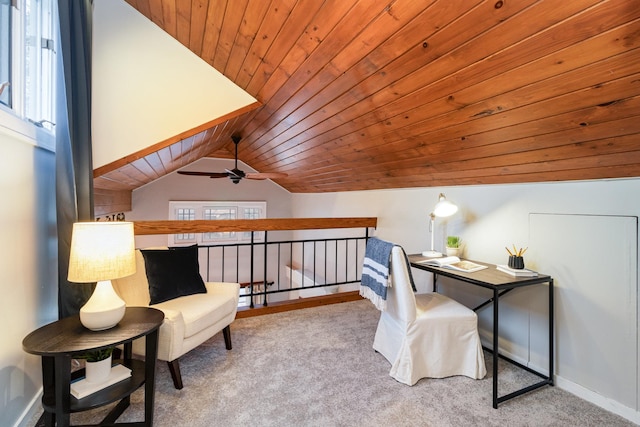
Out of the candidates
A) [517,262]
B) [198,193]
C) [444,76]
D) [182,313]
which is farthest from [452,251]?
[198,193]

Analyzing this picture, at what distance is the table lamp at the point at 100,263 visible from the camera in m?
1.50

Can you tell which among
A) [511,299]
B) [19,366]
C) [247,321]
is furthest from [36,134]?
[511,299]

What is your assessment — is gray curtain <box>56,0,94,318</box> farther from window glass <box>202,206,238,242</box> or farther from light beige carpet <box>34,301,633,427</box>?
window glass <box>202,206,238,242</box>

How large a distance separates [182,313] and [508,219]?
2526mm

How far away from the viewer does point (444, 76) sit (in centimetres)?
177

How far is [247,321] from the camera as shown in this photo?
3104 millimetres

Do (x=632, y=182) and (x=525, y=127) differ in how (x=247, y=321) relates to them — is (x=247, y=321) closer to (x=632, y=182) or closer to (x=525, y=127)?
(x=525, y=127)

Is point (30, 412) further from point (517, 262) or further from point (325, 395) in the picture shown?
point (517, 262)

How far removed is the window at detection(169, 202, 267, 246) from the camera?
6336 millimetres

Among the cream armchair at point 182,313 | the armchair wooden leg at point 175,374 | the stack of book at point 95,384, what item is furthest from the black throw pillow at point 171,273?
the stack of book at point 95,384

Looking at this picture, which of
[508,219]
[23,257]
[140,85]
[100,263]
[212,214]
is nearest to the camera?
[100,263]

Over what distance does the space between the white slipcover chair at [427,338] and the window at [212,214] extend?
518 centimetres

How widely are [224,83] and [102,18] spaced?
1060 millimetres

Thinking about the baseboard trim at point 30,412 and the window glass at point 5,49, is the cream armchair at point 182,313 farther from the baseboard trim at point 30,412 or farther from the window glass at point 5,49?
the window glass at point 5,49
